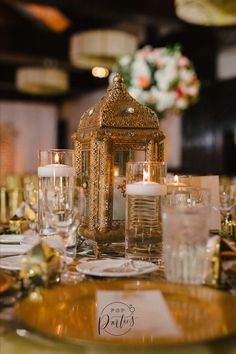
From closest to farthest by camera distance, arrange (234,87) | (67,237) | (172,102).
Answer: (67,237)
(172,102)
(234,87)

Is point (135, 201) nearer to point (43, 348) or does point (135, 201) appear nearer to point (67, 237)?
point (67, 237)

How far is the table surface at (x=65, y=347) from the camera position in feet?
2.14

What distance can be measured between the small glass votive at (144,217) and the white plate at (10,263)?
0.93 ft

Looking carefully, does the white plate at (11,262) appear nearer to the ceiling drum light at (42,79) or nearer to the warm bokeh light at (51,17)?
the ceiling drum light at (42,79)

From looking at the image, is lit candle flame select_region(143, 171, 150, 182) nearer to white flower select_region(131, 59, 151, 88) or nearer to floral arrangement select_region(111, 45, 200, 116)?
floral arrangement select_region(111, 45, 200, 116)

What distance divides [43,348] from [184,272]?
1.27 feet

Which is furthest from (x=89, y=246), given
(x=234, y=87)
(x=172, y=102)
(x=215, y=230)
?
(x=234, y=87)

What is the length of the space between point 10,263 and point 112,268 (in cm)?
24

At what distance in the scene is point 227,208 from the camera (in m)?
1.46

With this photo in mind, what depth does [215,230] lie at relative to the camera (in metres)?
1.51

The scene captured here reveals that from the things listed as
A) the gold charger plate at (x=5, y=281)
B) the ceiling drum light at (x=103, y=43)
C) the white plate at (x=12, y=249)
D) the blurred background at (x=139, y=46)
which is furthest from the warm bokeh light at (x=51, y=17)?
the gold charger plate at (x=5, y=281)

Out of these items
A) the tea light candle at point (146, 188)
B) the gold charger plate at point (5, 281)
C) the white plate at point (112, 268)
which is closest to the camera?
the gold charger plate at point (5, 281)

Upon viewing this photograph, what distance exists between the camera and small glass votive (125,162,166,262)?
128 centimetres

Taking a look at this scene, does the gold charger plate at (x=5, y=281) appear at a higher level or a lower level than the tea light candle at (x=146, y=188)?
lower
